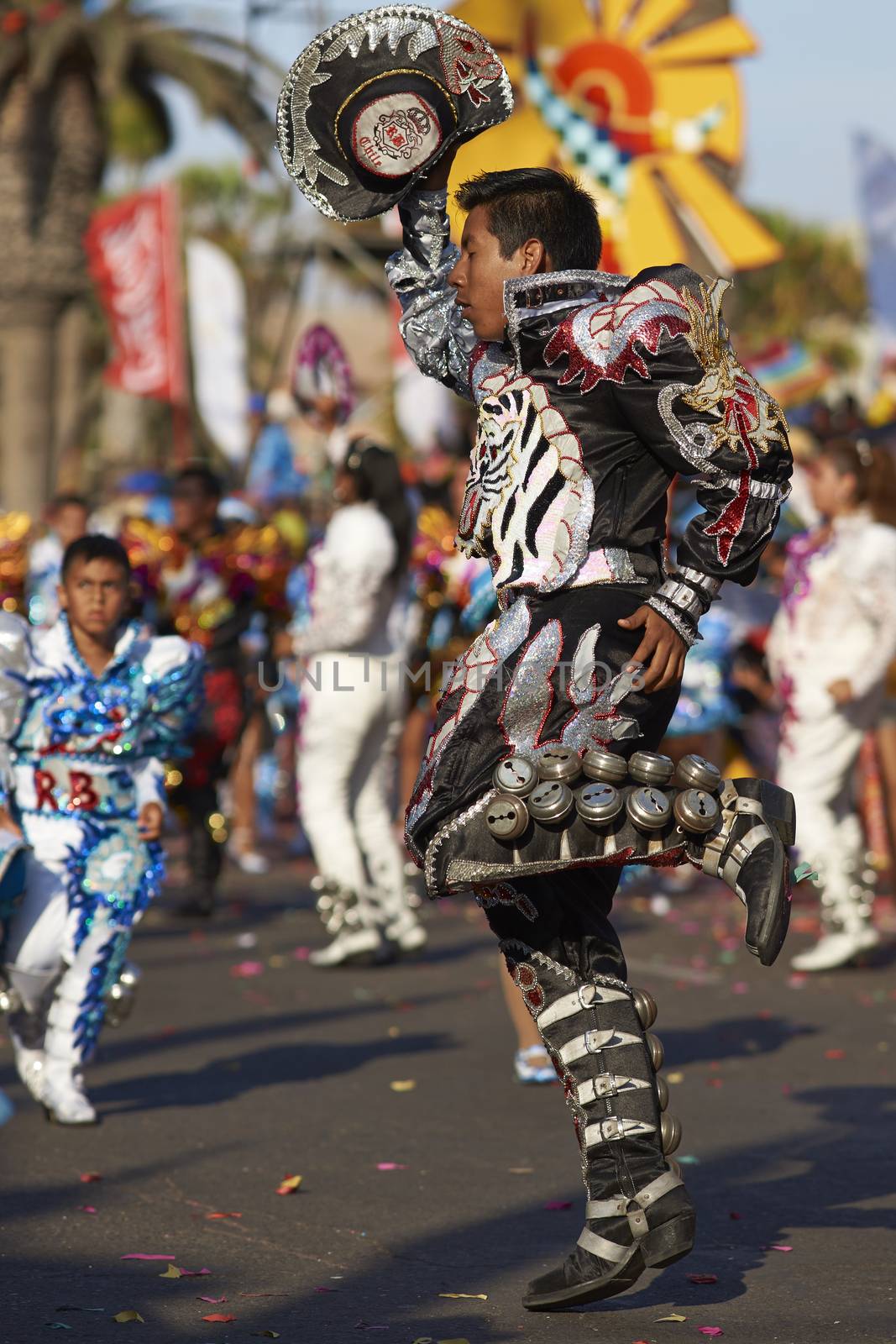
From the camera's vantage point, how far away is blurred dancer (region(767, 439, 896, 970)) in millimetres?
8688

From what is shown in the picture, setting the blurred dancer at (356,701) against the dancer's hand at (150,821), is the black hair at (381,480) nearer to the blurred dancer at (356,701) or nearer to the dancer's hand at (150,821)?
the blurred dancer at (356,701)

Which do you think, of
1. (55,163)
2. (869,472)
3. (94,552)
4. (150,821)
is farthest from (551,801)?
(55,163)

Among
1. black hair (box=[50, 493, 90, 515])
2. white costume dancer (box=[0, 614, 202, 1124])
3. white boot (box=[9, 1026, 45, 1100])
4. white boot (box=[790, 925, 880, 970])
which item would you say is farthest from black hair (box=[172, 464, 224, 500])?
white boot (box=[9, 1026, 45, 1100])

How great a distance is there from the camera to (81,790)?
5.91 metres

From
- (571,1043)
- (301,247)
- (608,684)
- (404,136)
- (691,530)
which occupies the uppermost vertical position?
(301,247)

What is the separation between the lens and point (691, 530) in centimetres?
386

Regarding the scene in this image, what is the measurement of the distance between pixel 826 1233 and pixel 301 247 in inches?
1310

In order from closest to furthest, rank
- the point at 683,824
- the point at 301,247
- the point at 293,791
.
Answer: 1. the point at 683,824
2. the point at 293,791
3. the point at 301,247

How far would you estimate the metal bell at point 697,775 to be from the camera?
3.87m

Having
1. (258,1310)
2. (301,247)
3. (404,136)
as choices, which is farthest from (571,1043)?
(301,247)

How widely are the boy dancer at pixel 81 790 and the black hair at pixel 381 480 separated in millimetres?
2638

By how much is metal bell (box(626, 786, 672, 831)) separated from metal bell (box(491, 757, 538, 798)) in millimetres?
184

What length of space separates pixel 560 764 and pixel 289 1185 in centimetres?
175

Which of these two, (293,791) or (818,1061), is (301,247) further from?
(818,1061)
